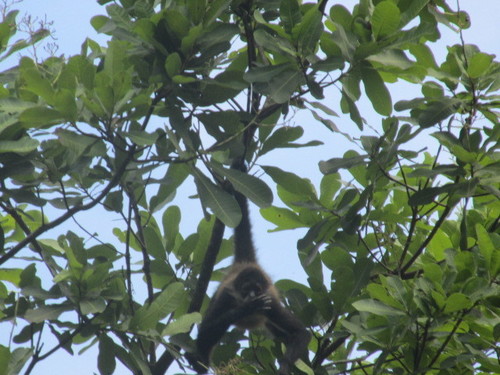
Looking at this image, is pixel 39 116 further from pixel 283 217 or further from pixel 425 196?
pixel 425 196

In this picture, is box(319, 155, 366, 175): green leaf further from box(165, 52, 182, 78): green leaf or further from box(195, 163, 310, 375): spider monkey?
box(195, 163, 310, 375): spider monkey

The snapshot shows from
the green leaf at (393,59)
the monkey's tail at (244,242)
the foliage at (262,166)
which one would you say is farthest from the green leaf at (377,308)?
the monkey's tail at (244,242)

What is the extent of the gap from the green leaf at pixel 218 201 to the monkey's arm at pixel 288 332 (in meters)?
1.09

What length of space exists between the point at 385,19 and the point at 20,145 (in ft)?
7.09

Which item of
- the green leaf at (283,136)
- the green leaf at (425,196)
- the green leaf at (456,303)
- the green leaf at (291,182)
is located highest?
the green leaf at (283,136)

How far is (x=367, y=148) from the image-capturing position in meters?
4.34

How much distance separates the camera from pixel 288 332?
5512 mm

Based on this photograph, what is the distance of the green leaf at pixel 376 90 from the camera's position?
4.20m

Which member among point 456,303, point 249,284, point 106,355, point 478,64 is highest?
point 478,64

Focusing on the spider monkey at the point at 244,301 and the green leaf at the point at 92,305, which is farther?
the spider monkey at the point at 244,301

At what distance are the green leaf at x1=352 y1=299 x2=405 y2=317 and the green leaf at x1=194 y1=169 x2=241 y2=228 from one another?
0.84m

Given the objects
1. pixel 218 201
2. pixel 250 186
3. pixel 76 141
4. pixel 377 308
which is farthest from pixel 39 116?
pixel 377 308

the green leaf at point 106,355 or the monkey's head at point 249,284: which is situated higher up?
the monkey's head at point 249,284

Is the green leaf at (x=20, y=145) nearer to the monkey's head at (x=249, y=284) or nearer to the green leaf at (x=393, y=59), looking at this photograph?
the green leaf at (x=393, y=59)
